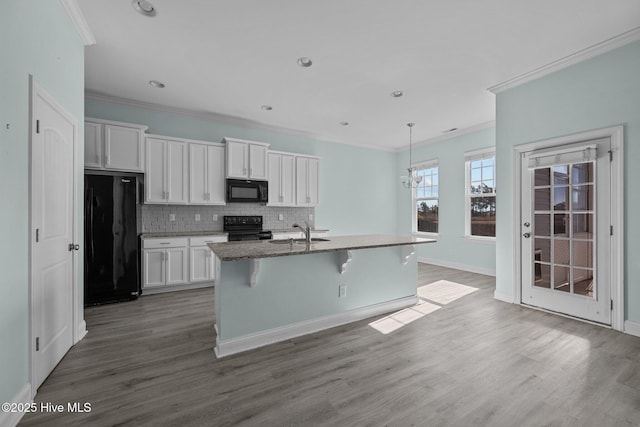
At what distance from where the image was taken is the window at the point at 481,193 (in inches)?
208

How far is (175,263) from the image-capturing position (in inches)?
159

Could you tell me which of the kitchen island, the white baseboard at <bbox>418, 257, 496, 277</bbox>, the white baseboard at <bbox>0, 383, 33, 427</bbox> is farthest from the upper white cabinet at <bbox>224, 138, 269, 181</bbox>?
the white baseboard at <bbox>418, 257, 496, 277</bbox>

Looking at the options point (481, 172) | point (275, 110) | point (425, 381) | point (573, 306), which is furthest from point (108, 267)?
point (481, 172)

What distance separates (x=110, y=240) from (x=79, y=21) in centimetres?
241

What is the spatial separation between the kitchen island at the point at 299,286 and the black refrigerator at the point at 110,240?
1.91 m

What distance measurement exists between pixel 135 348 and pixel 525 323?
3.85 metres

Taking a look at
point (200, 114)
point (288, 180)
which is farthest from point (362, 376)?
point (200, 114)

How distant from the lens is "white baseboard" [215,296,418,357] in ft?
7.52

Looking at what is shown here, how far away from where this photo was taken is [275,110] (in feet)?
15.0

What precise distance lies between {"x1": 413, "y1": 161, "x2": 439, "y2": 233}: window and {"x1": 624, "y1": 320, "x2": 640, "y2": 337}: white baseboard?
381 cm

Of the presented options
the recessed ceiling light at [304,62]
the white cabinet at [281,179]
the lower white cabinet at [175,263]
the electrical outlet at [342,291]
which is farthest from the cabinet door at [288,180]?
the electrical outlet at [342,291]

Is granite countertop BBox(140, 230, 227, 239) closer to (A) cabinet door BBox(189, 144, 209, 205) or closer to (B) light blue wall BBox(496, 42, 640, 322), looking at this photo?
(A) cabinet door BBox(189, 144, 209, 205)

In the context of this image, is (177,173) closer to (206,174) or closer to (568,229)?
(206,174)

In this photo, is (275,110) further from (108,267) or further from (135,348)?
(135,348)
